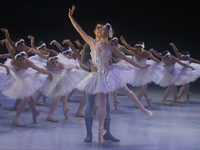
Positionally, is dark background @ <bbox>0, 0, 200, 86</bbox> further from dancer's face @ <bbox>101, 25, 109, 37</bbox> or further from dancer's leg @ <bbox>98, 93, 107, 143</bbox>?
dancer's leg @ <bbox>98, 93, 107, 143</bbox>

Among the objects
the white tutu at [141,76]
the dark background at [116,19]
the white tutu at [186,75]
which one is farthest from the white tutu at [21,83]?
the dark background at [116,19]

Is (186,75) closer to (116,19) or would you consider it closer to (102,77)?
(116,19)

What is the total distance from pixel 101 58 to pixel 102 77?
0.19 metres

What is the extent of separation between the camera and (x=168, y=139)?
11.8 ft

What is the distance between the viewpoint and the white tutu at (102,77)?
10.4ft

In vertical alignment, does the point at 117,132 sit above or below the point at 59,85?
below

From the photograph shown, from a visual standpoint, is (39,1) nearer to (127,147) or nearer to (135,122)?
(135,122)

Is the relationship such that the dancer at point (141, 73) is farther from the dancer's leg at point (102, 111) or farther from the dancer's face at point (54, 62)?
the dancer's leg at point (102, 111)

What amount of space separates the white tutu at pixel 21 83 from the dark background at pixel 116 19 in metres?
5.65

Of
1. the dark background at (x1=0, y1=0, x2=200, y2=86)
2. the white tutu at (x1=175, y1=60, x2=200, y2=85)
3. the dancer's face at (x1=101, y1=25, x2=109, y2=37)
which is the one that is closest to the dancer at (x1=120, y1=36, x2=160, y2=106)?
the white tutu at (x1=175, y1=60, x2=200, y2=85)

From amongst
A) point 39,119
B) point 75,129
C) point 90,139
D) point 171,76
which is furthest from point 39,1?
point 90,139

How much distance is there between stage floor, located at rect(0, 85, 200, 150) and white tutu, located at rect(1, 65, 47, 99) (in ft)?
1.37

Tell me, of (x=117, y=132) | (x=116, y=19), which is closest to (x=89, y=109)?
(x=117, y=132)

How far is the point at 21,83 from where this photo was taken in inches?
167
